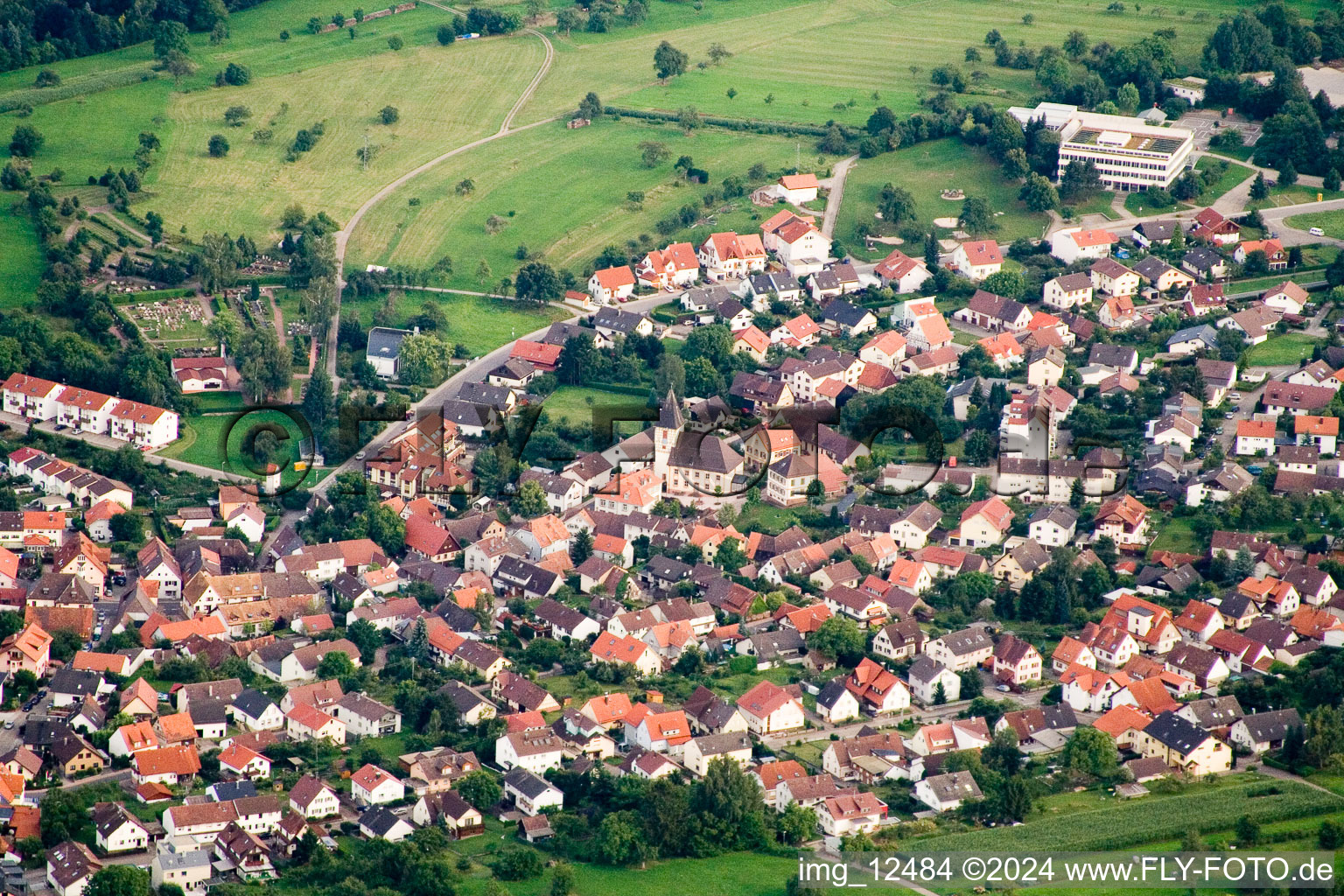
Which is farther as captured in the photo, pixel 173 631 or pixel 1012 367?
pixel 1012 367

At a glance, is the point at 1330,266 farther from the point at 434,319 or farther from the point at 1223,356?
the point at 434,319

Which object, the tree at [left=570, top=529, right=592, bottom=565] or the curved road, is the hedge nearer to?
the curved road

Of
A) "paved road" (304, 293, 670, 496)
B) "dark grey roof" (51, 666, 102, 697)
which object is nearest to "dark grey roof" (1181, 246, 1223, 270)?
"paved road" (304, 293, 670, 496)

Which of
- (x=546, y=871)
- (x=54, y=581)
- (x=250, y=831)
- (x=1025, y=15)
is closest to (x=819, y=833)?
(x=546, y=871)

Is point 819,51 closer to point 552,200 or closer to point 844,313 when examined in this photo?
point 552,200

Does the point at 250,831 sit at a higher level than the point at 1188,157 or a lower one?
lower

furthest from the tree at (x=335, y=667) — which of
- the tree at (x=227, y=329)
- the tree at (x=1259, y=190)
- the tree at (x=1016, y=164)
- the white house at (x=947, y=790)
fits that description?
the tree at (x=1259, y=190)
